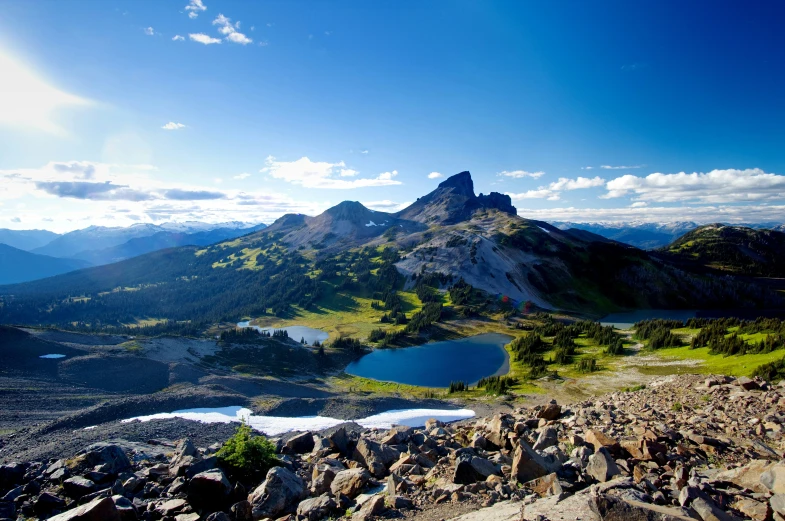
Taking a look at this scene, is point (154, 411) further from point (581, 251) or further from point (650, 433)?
point (581, 251)

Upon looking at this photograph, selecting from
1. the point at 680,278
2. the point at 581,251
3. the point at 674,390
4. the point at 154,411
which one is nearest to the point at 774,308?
the point at 680,278

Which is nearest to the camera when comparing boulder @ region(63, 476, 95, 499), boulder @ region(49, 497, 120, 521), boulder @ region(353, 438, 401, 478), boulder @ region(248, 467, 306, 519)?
boulder @ region(49, 497, 120, 521)

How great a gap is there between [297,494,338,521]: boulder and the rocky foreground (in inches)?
1.4

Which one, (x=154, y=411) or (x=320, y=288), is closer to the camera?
(x=154, y=411)

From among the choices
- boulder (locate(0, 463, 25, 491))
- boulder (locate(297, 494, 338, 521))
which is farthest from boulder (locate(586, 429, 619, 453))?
boulder (locate(0, 463, 25, 491))

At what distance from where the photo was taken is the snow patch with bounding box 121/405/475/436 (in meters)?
35.3

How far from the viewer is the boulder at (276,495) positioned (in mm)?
12617

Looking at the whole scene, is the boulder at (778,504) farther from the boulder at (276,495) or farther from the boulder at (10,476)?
the boulder at (10,476)

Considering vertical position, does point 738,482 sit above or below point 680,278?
above

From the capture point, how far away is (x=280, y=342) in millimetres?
81625

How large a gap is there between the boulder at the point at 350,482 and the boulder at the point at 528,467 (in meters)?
5.31

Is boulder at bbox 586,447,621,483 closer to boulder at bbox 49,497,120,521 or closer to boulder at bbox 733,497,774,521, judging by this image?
boulder at bbox 733,497,774,521

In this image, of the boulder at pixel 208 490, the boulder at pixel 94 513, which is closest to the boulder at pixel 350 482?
the boulder at pixel 208 490

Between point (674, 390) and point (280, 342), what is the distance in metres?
70.7
